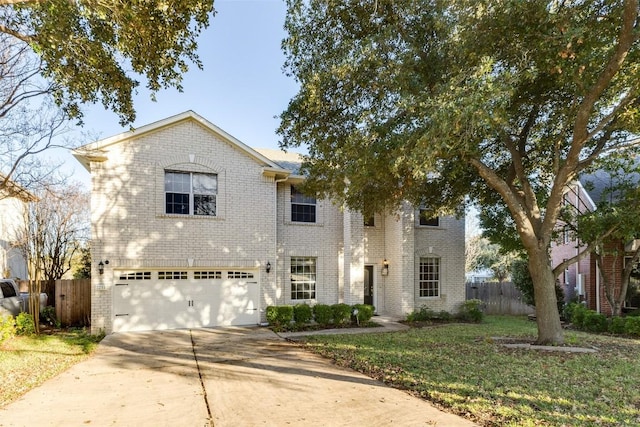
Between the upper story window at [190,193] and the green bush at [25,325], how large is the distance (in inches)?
196

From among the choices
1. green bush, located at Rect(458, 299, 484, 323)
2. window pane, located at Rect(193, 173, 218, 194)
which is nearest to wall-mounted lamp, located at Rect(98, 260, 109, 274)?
window pane, located at Rect(193, 173, 218, 194)

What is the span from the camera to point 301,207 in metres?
16.0

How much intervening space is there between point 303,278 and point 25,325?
8.95 meters

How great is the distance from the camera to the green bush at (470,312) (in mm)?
16548

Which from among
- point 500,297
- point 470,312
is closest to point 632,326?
point 470,312

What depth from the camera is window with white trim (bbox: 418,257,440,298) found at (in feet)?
57.0

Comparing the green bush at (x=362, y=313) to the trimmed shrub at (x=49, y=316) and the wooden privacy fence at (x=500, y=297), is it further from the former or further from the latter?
the trimmed shrub at (x=49, y=316)

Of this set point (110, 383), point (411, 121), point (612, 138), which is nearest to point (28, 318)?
point (110, 383)

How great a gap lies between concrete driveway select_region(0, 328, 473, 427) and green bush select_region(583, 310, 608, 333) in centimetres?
1061

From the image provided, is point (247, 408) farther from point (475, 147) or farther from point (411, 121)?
point (475, 147)

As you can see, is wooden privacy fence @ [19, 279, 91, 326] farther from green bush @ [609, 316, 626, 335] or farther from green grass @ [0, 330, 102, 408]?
green bush @ [609, 316, 626, 335]

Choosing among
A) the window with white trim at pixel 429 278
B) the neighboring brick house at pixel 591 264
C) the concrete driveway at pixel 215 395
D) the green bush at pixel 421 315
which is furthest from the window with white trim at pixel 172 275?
the neighboring brick house at pixel 591 264

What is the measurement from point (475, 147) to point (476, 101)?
2.42 m

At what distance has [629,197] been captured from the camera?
11672mm
